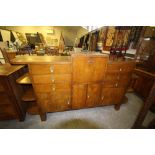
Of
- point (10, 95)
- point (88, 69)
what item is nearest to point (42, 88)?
point (10, 95)

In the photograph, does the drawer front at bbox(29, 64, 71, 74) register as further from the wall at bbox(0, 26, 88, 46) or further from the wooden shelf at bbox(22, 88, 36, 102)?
the wall at bbox(0, 26, 88, 46)

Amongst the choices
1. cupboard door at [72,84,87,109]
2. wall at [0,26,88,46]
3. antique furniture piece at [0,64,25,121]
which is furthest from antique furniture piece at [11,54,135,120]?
wall at [0,26,88,46]

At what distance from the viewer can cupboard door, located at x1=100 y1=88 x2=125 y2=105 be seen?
1.71 meters

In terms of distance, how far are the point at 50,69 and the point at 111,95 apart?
1.24 meters

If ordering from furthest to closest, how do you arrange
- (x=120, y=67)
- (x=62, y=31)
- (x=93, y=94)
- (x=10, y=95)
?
(x=62, y=31)
(x=93, y=94)
(x=120, y=67)
(x=10, y=95)

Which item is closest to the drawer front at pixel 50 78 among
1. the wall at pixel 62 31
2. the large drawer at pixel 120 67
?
the large drawer at pixel 120 67

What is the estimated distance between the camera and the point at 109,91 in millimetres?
1710

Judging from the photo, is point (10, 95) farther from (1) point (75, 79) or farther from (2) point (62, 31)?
(2) point (62, 31)

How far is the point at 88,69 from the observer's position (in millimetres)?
1397

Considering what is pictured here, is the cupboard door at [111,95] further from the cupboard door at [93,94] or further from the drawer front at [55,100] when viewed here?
the drawer front at [55,100]

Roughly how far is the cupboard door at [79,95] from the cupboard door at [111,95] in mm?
366

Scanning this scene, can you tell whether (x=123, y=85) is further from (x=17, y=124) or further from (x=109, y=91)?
(x=17, y=124)
